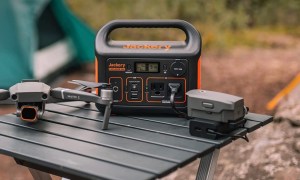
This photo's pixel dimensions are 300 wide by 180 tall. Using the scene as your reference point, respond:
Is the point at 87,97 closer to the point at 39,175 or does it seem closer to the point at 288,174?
the point at 39,175

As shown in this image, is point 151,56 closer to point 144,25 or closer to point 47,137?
point 144,25

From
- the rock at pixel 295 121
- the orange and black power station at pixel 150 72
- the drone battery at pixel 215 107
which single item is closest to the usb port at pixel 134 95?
the orange and black power station at pixel 150 72

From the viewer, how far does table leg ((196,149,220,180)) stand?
77.1 inches

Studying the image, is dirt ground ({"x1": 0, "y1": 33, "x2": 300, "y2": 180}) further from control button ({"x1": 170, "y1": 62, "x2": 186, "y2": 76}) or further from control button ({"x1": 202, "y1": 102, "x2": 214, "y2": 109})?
control button ({"x1": 202, "y1": 102, "x2": 214, "y2": 109})

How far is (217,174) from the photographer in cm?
315

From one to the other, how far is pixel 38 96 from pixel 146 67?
39cm

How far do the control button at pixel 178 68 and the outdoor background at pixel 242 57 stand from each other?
964mm

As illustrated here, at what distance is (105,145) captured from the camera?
1819 mm

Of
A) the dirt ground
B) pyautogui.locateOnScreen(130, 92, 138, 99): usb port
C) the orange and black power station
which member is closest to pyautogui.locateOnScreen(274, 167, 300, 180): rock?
the dirt ground

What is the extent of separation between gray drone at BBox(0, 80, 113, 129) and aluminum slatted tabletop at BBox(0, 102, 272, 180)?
4cm

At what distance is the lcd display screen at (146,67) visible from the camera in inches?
85.2

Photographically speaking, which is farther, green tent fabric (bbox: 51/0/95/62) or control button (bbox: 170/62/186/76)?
green tent fabric (bbox: 51/0/95/62)

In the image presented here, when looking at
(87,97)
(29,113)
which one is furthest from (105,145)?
(29,113)

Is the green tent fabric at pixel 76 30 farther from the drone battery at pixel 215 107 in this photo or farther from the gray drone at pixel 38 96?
the drone battery at pixel 215 107
